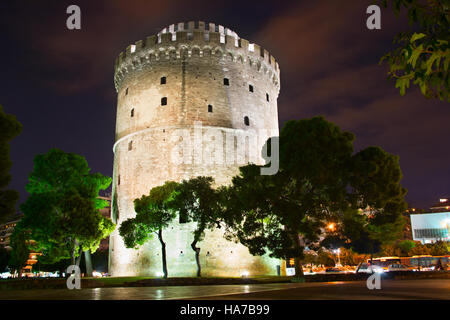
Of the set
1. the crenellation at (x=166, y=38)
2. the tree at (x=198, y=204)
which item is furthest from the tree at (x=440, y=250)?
the crenellation at (x=166, y=38)

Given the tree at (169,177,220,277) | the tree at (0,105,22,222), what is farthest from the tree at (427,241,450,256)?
the tree at (0,105,22,222)

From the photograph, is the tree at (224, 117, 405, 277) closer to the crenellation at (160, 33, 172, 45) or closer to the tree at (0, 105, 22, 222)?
the tree at (0, 105, 22, 222)

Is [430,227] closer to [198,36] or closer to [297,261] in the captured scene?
[198,36]

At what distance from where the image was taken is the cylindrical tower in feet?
67.4

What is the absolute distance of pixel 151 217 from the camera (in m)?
17.8

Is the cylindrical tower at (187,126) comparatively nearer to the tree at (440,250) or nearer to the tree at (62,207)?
the tree at (62,207)

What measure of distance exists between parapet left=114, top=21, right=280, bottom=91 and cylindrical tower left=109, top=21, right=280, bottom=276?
6 cm

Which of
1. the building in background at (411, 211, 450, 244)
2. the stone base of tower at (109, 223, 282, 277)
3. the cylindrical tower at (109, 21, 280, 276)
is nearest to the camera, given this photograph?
the stone base of tower at (109, 223, 282, 277)

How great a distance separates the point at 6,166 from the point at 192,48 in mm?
12565

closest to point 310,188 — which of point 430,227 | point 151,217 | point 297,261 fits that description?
point 297,261

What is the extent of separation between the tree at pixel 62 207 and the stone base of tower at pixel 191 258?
261 centimetres

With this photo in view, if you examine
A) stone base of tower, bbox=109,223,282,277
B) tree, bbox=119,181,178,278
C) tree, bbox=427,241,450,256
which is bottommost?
tree, bbox=427,241,450,256

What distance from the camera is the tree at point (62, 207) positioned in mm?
17078
